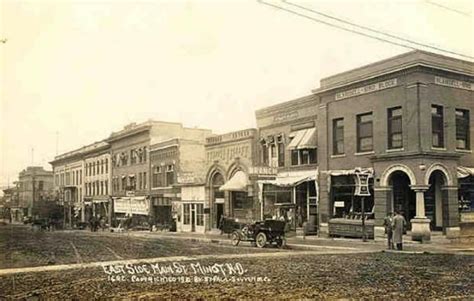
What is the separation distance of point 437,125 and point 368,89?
9.64ft

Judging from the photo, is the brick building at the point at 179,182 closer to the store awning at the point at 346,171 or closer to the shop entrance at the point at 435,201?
the store awning at the point at 346,171

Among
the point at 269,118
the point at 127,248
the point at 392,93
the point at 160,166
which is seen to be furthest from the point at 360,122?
the point at 127,248

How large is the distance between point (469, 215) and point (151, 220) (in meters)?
8.98

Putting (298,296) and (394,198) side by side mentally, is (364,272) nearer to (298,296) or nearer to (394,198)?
(298,296)

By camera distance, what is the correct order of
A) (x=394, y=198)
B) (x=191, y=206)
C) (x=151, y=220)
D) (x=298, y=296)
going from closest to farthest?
(x=298, y=296) → (x=394, y=198) → (x=151, y=220) → (x=191, y=206)

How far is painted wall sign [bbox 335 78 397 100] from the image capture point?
16906 millimetres

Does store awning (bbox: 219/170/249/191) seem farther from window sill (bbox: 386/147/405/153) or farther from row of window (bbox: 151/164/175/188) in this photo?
window sill (bbox: 386/147/405/153)

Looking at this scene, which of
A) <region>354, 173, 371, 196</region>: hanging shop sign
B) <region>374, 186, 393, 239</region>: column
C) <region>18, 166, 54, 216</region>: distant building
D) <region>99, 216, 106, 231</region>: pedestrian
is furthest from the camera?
<region>354, 173, 371, 196</region>: hanging shop sign

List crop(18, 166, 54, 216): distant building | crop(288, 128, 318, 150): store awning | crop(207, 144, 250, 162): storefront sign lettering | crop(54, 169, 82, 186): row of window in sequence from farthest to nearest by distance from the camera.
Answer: crop(288, 128, 318, 150): store awning < crop(207, 144, 250, 162): storefront sign lettering < crop(54, 169, 82, 186): row of window < crop(18, 166, 54, 216): distant building

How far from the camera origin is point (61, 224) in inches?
515

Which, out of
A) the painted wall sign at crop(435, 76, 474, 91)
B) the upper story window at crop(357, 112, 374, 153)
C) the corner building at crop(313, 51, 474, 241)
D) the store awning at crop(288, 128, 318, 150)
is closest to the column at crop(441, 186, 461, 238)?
the corner building at crop(313, 51, 474, 241)

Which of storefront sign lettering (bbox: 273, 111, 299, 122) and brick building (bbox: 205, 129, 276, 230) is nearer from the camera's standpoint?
brick building (bbox: 205, 129, 276, 230)

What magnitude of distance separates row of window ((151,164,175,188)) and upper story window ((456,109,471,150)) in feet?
28.9

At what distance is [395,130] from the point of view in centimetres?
1672
